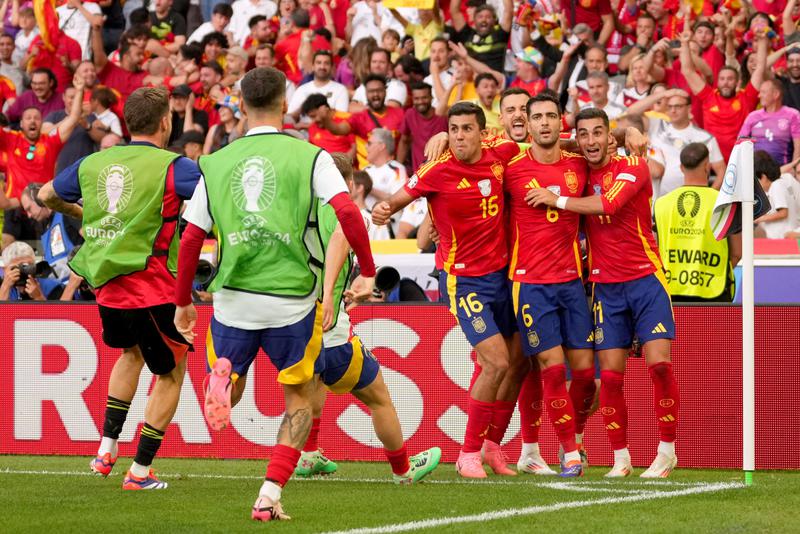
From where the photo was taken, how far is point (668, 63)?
1695 cm

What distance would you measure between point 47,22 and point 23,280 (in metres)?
9.33

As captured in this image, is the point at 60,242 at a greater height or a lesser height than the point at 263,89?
lesser

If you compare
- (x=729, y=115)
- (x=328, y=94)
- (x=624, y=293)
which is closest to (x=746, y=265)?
(x=624, y=293)

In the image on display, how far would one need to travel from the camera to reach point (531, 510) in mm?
7230

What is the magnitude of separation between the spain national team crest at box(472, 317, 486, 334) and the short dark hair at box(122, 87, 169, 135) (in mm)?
2369

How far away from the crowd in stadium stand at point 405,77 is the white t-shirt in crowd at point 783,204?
0.01m

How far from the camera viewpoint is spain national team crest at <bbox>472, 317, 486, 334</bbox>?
9172 millimetres

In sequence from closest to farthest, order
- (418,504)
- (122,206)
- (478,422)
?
(418,504), (122,206), (478,422)

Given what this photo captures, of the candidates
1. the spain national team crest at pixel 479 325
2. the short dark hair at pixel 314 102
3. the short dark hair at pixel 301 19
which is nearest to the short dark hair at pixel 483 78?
the short dark hair at pixel 314 102

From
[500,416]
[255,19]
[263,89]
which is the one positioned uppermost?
[255,19]

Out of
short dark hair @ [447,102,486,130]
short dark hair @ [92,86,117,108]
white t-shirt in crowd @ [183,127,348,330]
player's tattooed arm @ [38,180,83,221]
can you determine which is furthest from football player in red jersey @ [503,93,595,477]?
short dark hair @ [92,86,117,108]

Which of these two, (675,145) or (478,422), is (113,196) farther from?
(675,145)

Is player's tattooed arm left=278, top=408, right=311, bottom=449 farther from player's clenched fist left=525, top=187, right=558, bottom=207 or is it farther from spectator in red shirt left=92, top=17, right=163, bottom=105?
spectator in red shirt left=92, top=17, right=163, bottom=105

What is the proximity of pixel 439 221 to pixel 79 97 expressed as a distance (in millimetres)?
9497
